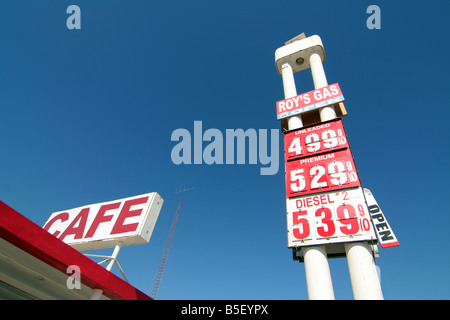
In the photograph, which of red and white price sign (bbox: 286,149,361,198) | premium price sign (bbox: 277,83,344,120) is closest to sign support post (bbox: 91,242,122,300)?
red and white price sign (bbox: 286,149,361,198)

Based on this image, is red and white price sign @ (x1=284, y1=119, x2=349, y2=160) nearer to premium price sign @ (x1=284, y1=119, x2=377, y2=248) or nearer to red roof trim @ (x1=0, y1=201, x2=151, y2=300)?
premium price sign @ (x1=284, y1=119, x2=377, y2=248)

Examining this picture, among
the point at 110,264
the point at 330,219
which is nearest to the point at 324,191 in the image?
the point at 330,219

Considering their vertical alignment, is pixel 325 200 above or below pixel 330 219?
above

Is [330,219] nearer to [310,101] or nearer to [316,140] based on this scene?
[316,140]

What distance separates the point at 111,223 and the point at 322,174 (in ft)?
27.2

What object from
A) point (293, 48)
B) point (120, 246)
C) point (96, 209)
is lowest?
point (120, 246)

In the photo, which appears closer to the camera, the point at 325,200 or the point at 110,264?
the point at 110,264

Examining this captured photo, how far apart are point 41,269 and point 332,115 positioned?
39.7ft

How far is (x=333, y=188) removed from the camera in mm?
8906

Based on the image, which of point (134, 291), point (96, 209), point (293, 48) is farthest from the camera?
point (293, 48)

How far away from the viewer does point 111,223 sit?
870cm

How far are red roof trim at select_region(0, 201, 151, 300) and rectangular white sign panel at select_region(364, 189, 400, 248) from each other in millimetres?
7844
